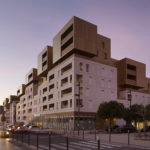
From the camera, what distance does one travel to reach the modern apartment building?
52.2m

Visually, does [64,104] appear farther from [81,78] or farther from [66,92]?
[81,78]

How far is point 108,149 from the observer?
15484 mm

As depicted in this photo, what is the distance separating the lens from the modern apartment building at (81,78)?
171 feet

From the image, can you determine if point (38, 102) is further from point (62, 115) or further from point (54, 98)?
point (62, 115)

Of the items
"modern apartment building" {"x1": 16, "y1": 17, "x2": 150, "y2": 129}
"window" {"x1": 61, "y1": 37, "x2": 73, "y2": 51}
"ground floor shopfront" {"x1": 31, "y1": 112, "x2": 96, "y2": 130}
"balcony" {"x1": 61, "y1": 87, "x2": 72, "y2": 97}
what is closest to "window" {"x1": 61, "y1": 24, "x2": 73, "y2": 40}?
"modern apartment building" {"x1": 16, "y1": 17, "x2": 150, "y2": 129}

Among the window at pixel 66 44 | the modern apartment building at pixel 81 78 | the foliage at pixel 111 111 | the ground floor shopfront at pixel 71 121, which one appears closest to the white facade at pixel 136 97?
the modern apartment building at pixel 81 78

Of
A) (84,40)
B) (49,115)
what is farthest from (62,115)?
(84,40)

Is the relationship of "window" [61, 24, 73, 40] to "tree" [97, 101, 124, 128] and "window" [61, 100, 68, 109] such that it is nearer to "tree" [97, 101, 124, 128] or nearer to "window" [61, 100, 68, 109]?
"window" [61, 100, 68, 109]

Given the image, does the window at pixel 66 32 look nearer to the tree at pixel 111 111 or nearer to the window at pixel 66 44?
the window at pixel 66 44

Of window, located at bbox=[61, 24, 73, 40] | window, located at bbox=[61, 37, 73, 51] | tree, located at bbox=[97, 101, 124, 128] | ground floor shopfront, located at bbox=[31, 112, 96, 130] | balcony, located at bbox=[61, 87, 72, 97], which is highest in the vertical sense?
window, located at bbox=[61, 24, 73, 40]

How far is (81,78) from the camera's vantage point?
174 ft

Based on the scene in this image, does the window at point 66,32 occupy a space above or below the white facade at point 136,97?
above

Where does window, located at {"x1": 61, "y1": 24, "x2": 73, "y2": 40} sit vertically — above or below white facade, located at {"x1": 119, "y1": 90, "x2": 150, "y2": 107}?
above

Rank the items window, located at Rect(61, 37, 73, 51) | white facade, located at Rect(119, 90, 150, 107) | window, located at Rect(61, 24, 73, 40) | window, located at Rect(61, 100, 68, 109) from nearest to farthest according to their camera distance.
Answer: window, located at Rect(61, 24, 73, 40) < window, located at Rect(61, 37, 73, 51) < window, located at Rect(61, 100, 68, 109) < white facade, located at Rect(119, 90, 150, 107)
